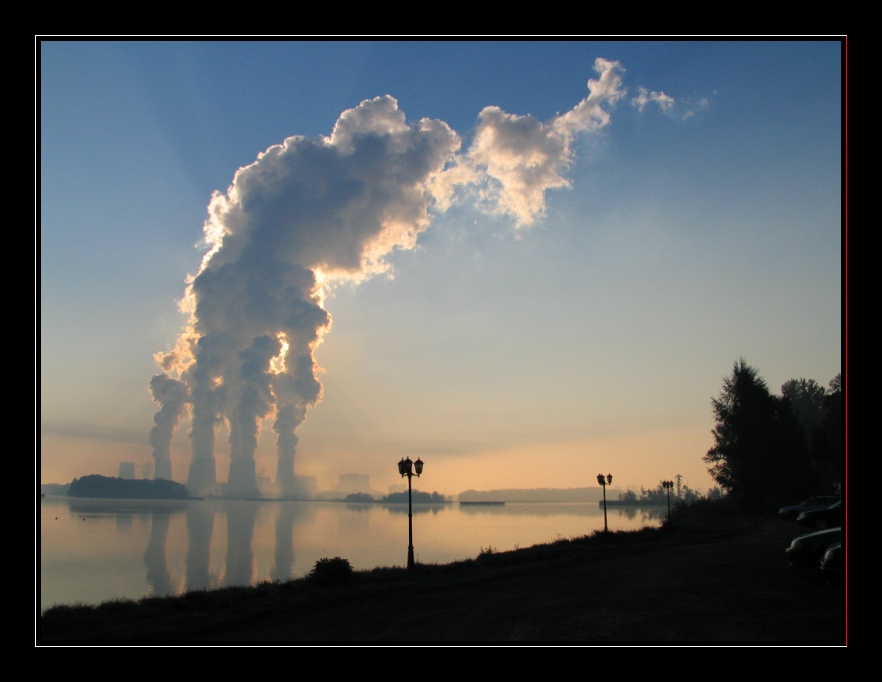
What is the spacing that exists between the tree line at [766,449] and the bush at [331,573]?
49341 millimetres

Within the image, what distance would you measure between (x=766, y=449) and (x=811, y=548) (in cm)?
4535

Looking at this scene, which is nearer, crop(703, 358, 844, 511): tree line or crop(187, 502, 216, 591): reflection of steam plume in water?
crop(187, 502, 216, 591): reflection of steam plume in water

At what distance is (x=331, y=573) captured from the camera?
16.8 m

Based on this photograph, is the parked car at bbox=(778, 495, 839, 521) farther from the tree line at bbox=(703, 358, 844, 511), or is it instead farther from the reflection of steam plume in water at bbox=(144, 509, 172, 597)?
the reflection of steam plume in water at bbox=(144, 509, 172, 597)

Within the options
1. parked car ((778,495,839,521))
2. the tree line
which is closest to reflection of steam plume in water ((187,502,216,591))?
parked car ((778,495,839,521))

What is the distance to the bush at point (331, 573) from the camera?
16.7 m

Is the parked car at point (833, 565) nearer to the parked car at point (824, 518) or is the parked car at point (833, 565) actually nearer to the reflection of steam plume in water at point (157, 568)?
the parked car at point (824, 518)

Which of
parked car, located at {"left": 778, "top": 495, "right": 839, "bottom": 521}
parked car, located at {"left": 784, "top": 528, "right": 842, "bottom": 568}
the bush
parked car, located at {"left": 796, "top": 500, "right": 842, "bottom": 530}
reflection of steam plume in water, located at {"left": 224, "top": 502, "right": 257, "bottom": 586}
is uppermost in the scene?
parked car, located at {"left": 784, "top": 528, "right": 842, "bottom": 568}

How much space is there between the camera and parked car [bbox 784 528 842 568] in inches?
585

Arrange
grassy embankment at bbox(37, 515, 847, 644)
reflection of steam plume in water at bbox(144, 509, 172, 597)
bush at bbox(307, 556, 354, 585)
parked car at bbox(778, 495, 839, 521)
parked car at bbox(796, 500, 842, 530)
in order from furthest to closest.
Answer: parked car at bbox(778, 495, 839, 521)
parked car at bbox(796, 500, 842, 530)
reflection of steam plume in water at bbox(144, 509, 172, 597)
bush at bbox(307, 556, 354, 585)
grassy embankment at bbox(37, 515, 847, 644)

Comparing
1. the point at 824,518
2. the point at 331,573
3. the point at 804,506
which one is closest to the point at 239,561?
the point at 331,573

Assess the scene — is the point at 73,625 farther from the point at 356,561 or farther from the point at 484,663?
the point at 356,561

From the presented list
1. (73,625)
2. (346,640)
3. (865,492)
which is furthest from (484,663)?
(73,625)

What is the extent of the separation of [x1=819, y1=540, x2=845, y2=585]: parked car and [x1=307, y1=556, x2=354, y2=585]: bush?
12.0 meters
